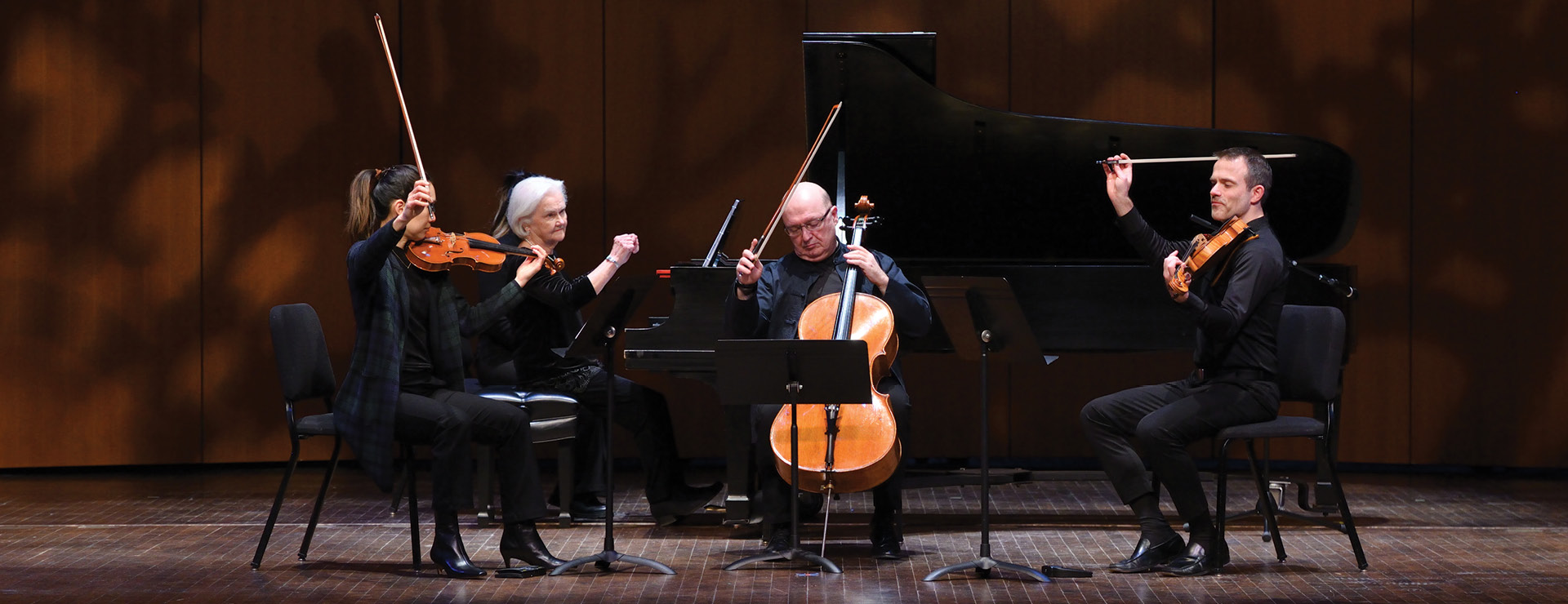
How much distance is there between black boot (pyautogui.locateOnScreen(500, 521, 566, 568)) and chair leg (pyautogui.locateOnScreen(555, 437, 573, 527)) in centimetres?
66

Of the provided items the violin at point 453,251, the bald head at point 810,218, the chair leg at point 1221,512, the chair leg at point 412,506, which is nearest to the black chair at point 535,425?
the chair leg at point 412,506

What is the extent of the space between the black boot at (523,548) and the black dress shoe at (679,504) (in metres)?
0.74

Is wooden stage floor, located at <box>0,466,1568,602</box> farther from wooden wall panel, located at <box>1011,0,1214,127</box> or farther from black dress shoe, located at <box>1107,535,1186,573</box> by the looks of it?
wooden wall panel, located at <box>1011,0,1214,127</box>

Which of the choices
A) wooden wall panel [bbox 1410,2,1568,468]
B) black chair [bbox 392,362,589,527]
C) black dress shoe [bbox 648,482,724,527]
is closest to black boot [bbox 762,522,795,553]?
black dress shoe [bbox 648,482,724,527]

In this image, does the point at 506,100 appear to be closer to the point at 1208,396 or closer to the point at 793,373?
the point at 793,373

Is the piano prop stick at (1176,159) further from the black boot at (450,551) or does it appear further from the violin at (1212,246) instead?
the black boot at (450,551)

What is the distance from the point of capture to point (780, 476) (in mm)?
4016

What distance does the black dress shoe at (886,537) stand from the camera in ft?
13.5

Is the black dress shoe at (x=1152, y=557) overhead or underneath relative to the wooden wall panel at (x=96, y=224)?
underneath

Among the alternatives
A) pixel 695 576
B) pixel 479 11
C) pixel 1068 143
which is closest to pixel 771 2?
pixel 479 11

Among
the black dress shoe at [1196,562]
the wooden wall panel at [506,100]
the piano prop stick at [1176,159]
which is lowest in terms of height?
the black dress shoe at [1196,562]

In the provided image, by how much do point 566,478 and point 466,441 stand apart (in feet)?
2.86

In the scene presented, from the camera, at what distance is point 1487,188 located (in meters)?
5.96

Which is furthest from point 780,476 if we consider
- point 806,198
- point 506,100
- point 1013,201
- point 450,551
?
point 506,100
